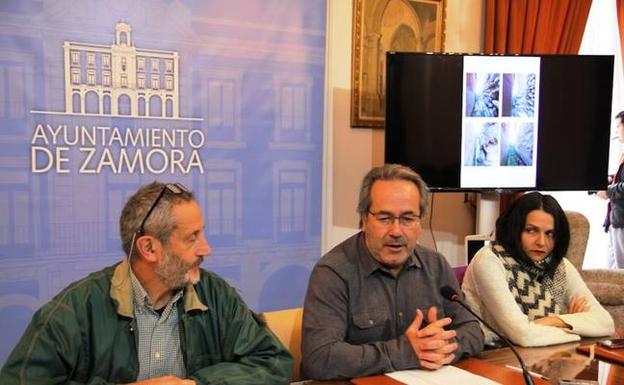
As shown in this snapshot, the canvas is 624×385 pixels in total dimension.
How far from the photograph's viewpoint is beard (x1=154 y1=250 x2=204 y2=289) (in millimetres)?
1488

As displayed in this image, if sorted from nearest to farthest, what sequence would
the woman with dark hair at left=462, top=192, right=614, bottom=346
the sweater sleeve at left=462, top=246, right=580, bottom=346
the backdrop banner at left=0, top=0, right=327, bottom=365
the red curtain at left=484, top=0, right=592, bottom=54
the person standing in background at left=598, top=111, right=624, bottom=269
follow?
the sweater sleeve at left=462, top=246, right=580, bottom=346 < the woman with dark hair at left=462, top=192, right=614, bottom=346 < the backdrop banner at left=0, top=0, right=327, bottom=365 < the red curtain at left=484, top=0, right=592, bottom=54 < the person standing in background at left=598, top=111, right=624, bottom=269

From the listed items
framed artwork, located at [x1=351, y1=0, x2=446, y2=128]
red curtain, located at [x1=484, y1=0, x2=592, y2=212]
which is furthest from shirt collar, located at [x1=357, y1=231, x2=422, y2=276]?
red curtain, located at [x1=484, y1=0, x2=592, y2=212]

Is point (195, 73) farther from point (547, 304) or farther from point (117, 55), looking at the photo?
point (547, 304)

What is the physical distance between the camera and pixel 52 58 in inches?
103

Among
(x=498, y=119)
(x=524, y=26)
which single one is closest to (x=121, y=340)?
(x=498, y=119)

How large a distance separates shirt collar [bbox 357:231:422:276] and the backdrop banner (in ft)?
4.56

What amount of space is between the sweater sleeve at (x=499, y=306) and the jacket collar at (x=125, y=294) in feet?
3.10

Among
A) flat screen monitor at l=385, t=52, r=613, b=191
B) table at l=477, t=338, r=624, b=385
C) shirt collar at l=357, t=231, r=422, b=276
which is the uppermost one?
flat screen monitor at l=385, t=52, r=613, b=191

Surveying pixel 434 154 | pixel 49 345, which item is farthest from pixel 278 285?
pixel 49 345

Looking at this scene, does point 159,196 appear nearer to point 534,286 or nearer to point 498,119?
point 534,286

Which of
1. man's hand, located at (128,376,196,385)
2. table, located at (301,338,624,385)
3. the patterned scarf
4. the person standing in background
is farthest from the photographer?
the person standing in background

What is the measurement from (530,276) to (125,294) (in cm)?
150

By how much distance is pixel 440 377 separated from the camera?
4.86ft

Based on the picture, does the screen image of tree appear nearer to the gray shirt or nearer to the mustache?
the gray shirt
